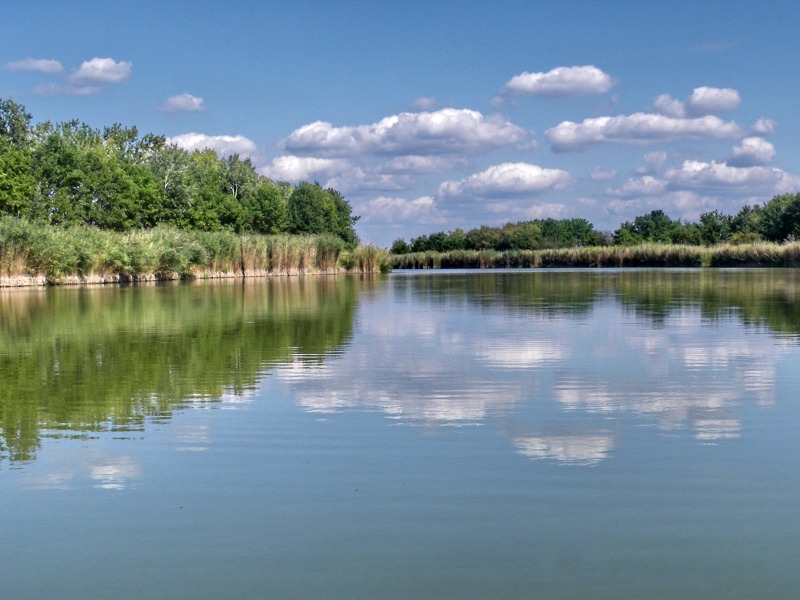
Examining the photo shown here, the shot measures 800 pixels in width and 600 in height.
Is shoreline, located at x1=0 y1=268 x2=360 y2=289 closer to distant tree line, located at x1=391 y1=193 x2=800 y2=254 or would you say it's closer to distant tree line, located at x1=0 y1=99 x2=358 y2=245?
distant tree line, located at x1=0 y1=99 x2=358 y2=245

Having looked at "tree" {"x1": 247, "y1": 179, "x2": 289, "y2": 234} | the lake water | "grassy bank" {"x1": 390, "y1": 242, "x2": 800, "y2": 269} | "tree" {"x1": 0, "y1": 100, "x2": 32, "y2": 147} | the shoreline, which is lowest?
the lake water

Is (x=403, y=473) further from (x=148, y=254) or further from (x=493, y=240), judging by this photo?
(x=493, y=240)

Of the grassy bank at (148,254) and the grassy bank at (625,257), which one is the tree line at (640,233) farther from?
the grassy bank at (148,254)

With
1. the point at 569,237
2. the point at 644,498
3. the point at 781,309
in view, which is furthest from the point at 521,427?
the point at 569,237

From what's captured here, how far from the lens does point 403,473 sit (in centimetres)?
607

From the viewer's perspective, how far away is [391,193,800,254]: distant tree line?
9212cm

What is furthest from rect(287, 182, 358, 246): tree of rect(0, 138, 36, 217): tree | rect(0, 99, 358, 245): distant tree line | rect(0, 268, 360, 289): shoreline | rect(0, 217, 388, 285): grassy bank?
rect(0, 138, 36, 217): tree

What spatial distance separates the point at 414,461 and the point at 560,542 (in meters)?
1.86

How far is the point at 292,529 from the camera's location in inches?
194

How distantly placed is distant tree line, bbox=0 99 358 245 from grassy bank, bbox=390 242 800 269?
10053 mm

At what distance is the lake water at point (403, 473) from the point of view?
170 inches

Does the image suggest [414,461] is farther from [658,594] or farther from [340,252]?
[340,252]

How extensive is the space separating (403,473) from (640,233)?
120994mm

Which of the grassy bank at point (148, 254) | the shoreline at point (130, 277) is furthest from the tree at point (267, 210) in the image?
the shoreline at point (130, 277)
